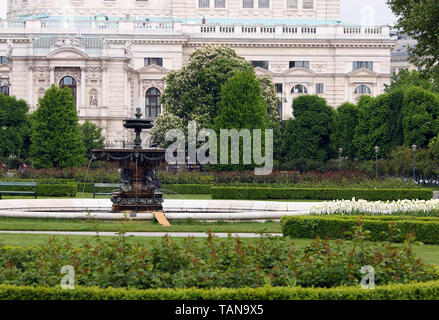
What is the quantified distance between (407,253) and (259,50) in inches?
2644

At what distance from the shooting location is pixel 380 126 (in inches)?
2226

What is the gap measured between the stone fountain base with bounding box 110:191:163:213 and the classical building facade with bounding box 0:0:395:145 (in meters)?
42.8

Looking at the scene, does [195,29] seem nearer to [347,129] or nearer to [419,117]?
[347,129]

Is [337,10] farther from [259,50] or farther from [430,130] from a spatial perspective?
[430,130]

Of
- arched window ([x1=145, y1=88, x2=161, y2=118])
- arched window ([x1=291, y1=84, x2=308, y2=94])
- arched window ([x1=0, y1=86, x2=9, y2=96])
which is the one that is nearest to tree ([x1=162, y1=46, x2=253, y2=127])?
arched window ([x1=145, y1=88, x2=161, y2=118])

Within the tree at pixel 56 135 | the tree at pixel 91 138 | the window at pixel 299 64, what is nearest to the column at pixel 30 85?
the tree at pixel 91 138

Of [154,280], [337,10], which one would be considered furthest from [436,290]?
[337,10]

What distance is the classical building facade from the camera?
67500 mm

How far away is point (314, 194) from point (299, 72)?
4486 centimetres

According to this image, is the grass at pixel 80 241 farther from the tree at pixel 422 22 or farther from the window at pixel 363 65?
the window at pixel 363 65

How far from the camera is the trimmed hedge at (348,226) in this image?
1773 cm

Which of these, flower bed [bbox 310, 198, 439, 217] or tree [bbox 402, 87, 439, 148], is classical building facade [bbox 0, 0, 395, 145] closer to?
tree [bbox 402, 87, 439, 148]

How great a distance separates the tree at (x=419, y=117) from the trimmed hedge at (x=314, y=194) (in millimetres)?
22242

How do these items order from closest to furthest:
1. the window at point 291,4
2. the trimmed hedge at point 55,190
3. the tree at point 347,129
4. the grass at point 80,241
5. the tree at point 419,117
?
the grass at point 80,241 → the trimmed hedge at point 55,190 → the tree at point 419,117 → the tree at point 347,129 → the window at point 291,4
